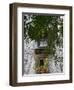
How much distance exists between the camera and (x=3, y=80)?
2.04 metres

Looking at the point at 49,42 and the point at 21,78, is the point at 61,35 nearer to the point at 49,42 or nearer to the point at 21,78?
the point at 49,42

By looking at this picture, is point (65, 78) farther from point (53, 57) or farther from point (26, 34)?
point (26, 34)

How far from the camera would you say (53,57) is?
2172 mm

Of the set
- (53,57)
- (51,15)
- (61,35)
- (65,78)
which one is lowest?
(65,78)

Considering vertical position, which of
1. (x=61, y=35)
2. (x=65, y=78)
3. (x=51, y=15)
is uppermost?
(x=51, y=15)

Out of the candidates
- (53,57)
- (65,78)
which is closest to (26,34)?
(53,57)

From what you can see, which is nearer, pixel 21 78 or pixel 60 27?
pixel 21 78

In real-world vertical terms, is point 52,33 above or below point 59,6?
below

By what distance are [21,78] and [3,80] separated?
13cm

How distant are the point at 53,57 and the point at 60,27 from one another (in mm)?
236

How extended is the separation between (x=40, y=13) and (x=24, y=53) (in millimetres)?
318

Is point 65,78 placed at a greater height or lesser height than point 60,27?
lesser

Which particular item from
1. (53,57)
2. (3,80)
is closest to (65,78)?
(53,57)

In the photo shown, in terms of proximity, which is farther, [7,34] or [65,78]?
[65,78]
